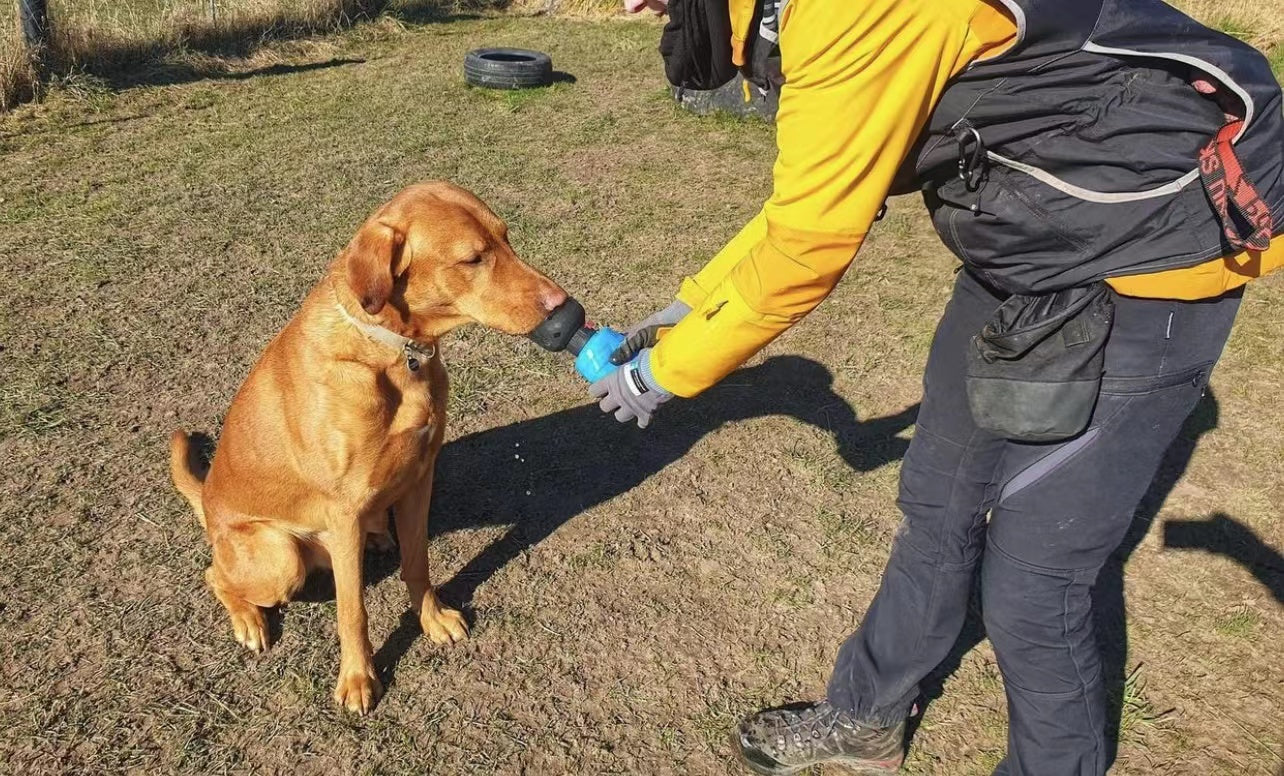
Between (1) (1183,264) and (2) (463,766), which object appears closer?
(1) (1183,264)

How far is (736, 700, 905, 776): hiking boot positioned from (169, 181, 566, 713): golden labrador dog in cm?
139

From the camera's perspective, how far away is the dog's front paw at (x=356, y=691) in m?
3.03

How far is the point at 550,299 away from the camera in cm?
278

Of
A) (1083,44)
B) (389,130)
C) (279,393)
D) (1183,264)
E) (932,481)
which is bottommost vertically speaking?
(389,130)

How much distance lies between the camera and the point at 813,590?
12.0 ft

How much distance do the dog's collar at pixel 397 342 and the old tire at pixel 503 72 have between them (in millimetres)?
7291

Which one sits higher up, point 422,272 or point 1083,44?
point 1083,44

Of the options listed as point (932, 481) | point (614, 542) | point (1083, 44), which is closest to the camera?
point (1083, 44)

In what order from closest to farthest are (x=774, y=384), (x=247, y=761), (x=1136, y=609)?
(x=247, y=761)
(x=1136, y=609)
(x=774, y=384)

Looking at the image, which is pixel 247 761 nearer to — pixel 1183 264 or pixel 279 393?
pixel 279 393

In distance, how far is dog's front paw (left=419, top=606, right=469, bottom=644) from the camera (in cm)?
331

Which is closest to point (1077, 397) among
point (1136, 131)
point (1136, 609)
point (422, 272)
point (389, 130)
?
point (1136, 131)

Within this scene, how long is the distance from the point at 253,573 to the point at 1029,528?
101 inches

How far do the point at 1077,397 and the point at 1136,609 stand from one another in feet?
7.26
